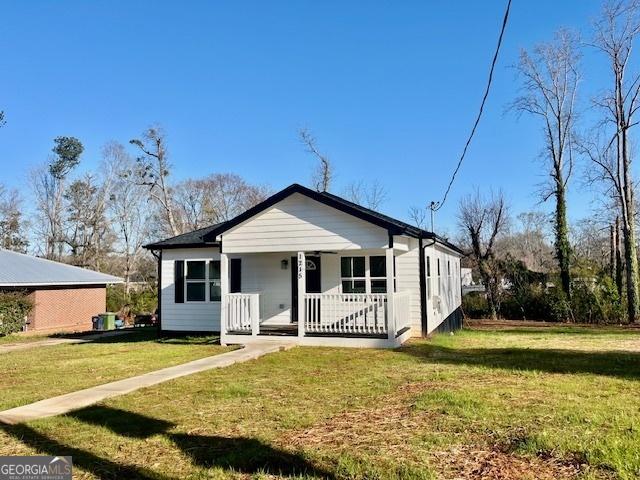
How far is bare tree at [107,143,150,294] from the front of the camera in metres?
40.8

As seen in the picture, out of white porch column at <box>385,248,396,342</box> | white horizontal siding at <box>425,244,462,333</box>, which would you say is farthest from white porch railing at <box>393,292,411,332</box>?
white horizontal siding at <box>425,244,462,333</box>

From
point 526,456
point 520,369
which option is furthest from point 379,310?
point 526,456

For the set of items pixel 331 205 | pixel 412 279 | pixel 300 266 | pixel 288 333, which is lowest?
pixel 288 333

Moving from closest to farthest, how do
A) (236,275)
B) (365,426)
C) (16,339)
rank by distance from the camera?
(365,426)
(236,275)
(16,339)

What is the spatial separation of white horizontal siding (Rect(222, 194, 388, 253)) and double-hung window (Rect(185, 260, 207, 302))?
8.81 ft

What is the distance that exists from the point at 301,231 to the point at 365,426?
24.5 ft

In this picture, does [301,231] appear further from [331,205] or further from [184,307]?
[184,307]

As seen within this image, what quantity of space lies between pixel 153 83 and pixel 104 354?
1235cm

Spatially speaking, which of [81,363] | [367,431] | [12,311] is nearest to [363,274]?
[81,363]

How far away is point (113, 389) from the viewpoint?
711 centimetres

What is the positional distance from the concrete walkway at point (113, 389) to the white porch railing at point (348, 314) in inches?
64.9

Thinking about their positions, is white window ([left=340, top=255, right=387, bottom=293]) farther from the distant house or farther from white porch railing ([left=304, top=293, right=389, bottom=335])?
the distant house

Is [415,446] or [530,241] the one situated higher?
[530,241]

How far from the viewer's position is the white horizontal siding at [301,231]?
1157cm
